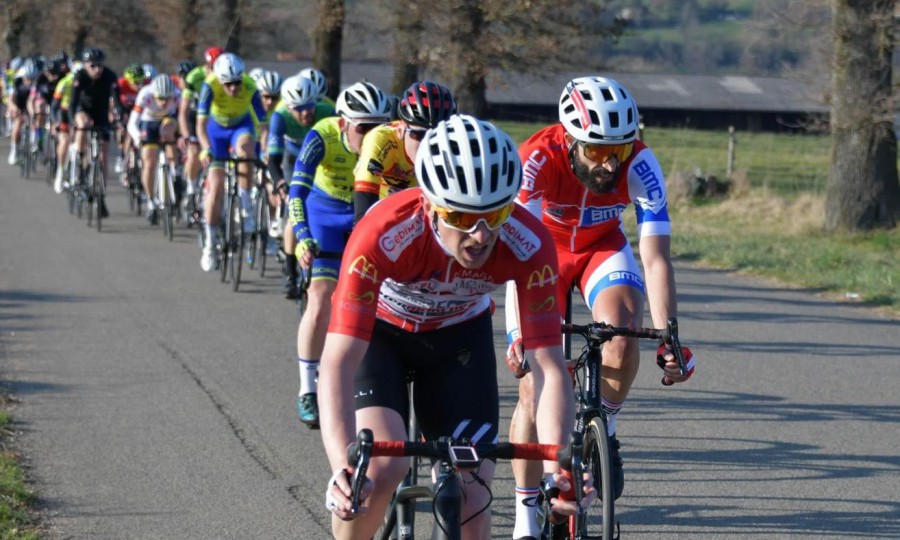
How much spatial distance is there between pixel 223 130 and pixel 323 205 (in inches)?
251

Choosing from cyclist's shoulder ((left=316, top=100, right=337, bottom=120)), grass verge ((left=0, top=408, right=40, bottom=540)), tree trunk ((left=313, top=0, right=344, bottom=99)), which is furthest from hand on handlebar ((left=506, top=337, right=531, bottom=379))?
tree trunk ((left=313, top=0, right=344, bottom=99))

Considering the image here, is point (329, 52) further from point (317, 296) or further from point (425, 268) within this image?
point (425, 268)

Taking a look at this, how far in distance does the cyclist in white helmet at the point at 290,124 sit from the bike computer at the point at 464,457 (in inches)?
237

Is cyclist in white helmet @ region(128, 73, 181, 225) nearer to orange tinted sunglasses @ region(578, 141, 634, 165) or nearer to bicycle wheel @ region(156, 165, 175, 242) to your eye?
bicycle wheel @ region(156, 165, 175, 242)

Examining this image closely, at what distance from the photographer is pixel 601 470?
4.86 m

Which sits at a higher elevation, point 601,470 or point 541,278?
point 541,278

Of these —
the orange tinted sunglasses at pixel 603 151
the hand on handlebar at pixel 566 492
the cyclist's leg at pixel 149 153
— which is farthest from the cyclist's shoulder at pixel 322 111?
the hand on handlebar at pixel 566 492

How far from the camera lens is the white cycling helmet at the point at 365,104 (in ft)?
24.7

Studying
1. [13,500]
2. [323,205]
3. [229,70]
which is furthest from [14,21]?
[13,500]

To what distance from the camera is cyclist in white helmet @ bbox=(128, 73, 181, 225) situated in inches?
666

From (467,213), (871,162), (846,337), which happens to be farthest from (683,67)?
(467,213)

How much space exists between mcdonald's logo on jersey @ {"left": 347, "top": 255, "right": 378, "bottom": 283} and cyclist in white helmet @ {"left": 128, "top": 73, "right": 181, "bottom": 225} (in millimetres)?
12938

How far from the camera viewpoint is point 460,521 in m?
3.94

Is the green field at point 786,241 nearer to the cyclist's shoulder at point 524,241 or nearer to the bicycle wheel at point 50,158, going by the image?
the cyclist's shoulder at point 524,241
